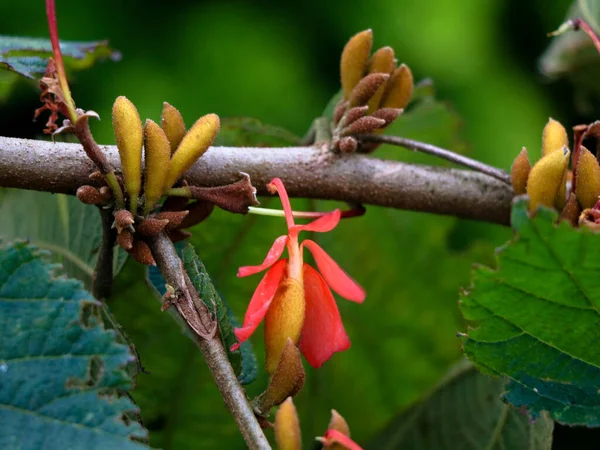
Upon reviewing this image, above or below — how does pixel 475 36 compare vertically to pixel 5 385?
above

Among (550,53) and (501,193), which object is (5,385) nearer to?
(501,193)

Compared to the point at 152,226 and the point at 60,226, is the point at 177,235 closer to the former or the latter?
the point at 152,226

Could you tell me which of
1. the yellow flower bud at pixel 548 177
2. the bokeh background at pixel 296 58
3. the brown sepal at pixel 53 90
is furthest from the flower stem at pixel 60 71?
the bokeh background at pixel 296 58

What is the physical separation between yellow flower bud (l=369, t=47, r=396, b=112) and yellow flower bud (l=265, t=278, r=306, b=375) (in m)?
0.15

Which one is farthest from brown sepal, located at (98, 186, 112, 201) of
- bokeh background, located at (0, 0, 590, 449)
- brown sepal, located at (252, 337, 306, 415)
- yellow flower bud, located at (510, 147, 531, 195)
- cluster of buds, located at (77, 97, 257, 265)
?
bokeh background, located at (0, 0, 590, 449)

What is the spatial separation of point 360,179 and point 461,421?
0.16 meters

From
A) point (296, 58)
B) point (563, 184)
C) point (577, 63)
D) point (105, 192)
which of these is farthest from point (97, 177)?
point (296, 58)

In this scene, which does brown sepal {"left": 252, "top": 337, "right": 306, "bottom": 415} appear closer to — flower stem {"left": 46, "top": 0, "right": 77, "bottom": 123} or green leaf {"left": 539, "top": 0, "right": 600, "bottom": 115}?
flower stem {"left": 46, "top": 0, "right": 77, "bottom": 123}

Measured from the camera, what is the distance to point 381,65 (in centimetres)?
46

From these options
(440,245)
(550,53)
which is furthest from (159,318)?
(550,53)

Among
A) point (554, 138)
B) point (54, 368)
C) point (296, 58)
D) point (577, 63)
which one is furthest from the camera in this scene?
point (296, 58)

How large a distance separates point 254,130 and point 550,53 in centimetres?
36

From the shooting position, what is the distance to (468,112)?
1269 mm

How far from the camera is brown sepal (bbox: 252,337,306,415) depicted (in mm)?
321
